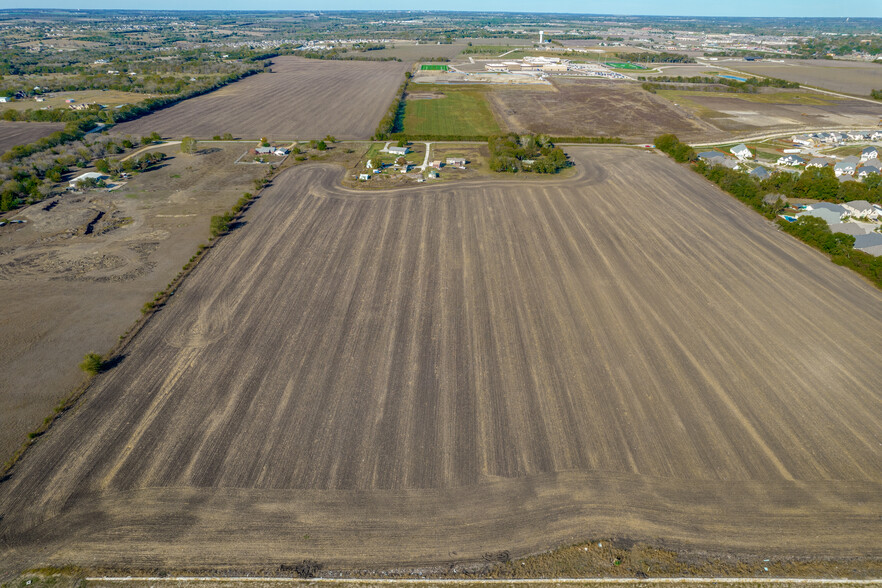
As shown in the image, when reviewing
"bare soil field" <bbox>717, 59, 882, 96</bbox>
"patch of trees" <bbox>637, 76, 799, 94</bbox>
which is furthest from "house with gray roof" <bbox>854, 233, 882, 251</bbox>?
"bare soil field" <bbox>717, 59, 882, 96</bbox>

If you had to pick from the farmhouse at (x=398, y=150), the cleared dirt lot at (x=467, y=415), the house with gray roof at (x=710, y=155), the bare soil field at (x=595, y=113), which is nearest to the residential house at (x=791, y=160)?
the house with gray roof at (x=710, y=155)

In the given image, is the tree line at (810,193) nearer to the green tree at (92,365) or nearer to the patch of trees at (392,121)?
the patch of trees at (392,121)

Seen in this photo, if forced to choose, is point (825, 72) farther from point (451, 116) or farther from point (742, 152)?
point (451, 116)

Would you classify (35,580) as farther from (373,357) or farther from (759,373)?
(759,373)

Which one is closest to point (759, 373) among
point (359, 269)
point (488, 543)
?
point (488, 543)

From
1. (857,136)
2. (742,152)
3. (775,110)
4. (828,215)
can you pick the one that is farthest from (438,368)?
(775,110)

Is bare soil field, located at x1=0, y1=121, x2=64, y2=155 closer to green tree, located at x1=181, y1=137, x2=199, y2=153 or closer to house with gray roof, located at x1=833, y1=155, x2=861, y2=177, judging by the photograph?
green tree, located at x1=181, y1=137, x2=199, y2=153

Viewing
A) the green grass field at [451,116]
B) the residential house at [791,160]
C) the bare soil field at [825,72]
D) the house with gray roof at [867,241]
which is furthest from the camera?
the bare soil field at [825,72]
